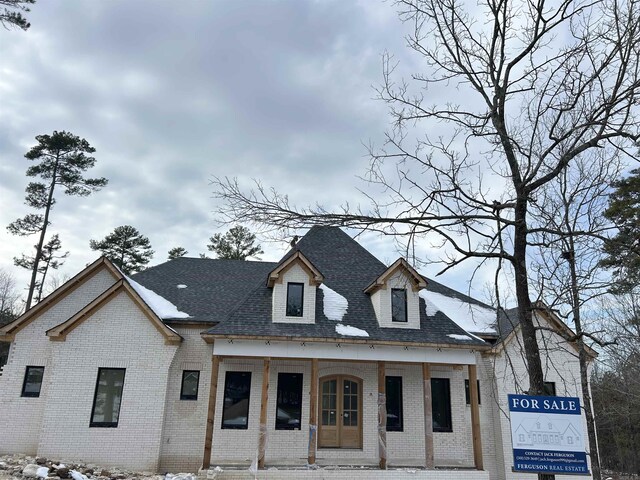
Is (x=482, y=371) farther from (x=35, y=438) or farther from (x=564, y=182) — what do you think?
(x=35, y=438)

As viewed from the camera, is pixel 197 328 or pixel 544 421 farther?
pixel 197 328

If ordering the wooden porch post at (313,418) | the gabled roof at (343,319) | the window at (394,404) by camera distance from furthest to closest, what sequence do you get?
1. the window at (394,404)
2. the gabled roof at (343,319)
3. the wooden porch post at (313,418)

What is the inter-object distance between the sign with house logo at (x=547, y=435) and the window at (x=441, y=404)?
29.2 ft

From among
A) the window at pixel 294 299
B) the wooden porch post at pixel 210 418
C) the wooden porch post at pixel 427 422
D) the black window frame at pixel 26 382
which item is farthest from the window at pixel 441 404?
the black window frame at pixel 26 382

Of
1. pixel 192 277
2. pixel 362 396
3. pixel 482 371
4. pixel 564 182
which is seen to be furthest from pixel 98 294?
pixel 564 182

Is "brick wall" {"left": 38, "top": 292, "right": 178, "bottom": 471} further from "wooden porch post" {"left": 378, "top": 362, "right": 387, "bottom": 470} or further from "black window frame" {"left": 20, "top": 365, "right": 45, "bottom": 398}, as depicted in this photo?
"wooden porch post" {"left": 378, "top": 362, "right": 387, "bottom": 470}

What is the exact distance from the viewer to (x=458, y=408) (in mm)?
14523

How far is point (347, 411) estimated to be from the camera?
46.6 feet

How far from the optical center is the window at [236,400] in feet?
44.7

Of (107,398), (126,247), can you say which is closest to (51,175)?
(126,247)

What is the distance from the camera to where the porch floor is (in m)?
11.5

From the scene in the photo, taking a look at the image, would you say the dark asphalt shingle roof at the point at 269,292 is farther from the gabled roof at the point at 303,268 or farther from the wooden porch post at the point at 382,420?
the wooden porch post at the point at 382,420

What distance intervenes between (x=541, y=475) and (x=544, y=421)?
0.89 m

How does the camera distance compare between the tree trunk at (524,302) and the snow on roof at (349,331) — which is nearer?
the tree trunk at (524,302)
